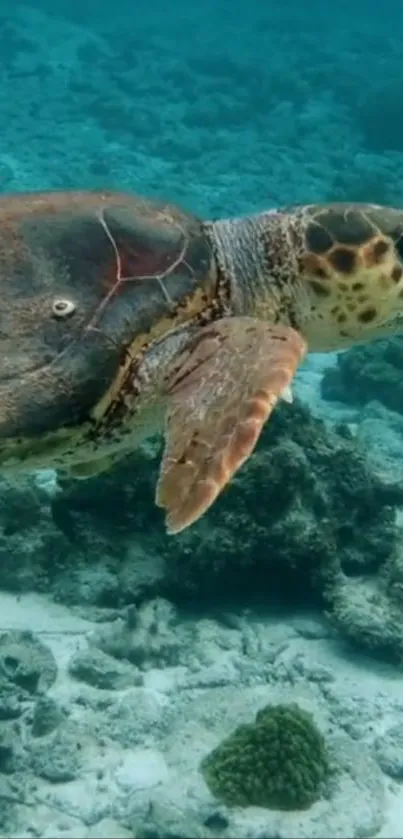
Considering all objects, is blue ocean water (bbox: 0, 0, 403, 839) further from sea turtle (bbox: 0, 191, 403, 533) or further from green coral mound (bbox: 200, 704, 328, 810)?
sea turtle (bbox: 0, 191, 403, 533)

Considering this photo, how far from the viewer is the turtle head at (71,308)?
3.20 m

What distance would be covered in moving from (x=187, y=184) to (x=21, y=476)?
484 inches

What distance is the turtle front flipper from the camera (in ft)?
8.96

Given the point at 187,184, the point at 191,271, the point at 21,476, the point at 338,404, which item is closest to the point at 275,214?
the point at 191,271

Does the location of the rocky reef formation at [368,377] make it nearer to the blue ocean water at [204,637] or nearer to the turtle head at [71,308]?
the blue ocean water at [204,637]

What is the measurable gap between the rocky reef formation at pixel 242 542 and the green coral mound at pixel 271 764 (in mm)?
1150

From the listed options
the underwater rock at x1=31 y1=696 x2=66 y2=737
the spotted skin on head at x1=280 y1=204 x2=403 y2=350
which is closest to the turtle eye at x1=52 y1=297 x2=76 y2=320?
the spotted skin on head at x1=280 y1=204 x2=403 y2=350

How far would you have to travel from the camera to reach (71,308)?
327 centimetres

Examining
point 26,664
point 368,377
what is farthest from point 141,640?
point 368,377

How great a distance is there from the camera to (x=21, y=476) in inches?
248

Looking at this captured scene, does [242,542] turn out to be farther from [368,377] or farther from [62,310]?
[368,377]

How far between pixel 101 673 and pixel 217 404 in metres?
2.57

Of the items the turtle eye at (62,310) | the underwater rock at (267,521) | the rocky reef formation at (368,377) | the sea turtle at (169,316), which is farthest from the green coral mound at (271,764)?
the rocky reef formation at (368,377)

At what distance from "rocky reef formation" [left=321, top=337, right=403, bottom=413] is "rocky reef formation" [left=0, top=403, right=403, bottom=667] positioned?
4.02m
